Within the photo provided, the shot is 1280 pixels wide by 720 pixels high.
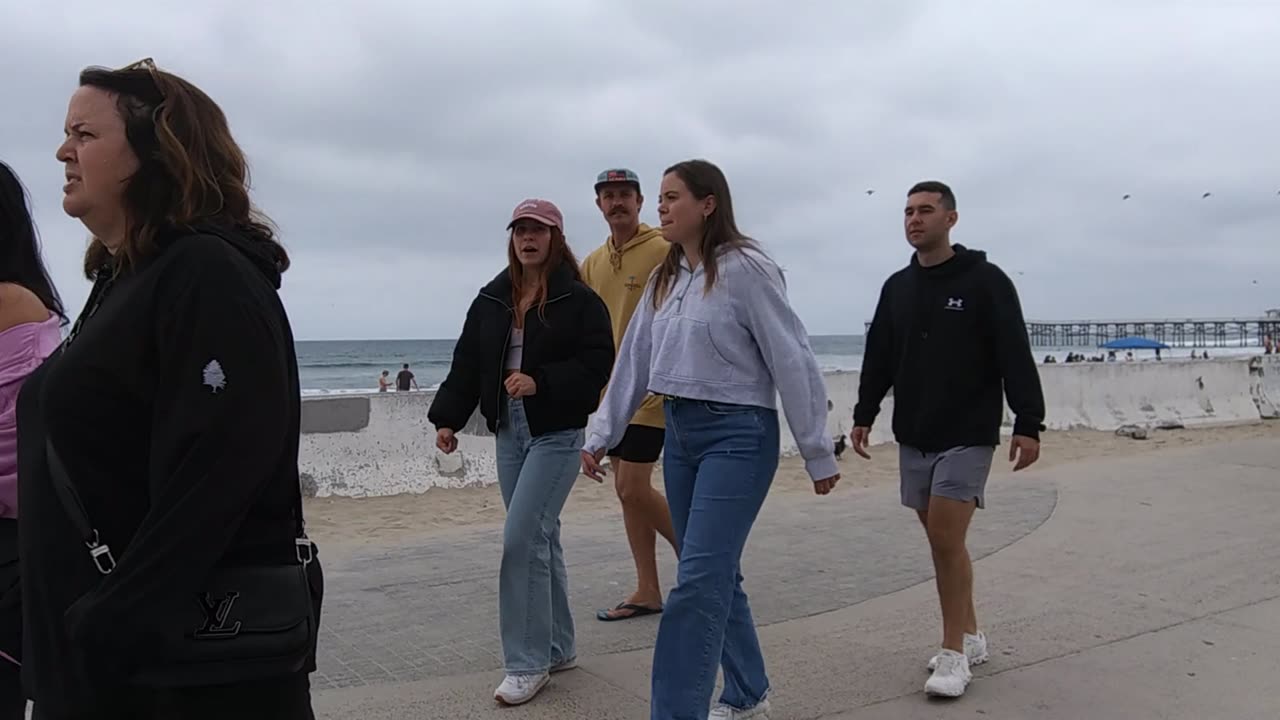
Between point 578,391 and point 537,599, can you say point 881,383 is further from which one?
point 537,599

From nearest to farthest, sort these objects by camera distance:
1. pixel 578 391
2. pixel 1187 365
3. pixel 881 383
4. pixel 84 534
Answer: pixel 84 534
pixel 578 391
pixel 881 383
pixel 1187 365

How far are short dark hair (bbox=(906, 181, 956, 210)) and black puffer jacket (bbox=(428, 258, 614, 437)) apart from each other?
1.50 metres

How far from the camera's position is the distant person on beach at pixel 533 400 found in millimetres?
4207

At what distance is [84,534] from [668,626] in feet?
6.50

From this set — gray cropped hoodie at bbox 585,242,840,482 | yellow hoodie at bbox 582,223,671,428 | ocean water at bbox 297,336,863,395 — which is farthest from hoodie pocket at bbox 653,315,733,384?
ocean water at bbox 297,336,863,395

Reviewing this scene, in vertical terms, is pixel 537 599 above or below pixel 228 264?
below

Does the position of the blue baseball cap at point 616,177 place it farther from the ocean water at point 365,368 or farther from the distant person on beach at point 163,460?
the ocean water at point 365,368

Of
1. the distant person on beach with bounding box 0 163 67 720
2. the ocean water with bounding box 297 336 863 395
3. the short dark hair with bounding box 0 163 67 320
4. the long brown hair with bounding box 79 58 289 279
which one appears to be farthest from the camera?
the ocean water with bounding box 297 336 863 395

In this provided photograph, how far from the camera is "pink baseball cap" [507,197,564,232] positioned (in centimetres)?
440

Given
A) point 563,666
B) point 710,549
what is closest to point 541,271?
point 710,549

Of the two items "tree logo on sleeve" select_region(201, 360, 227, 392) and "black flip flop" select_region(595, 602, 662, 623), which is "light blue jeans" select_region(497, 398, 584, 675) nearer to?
"black flip flop" select_region(595, 602, 662, 623)

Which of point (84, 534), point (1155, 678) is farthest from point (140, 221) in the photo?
point (1155, 678)

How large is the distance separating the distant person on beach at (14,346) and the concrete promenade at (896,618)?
1.61 metres

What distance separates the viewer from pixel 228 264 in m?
1.94
